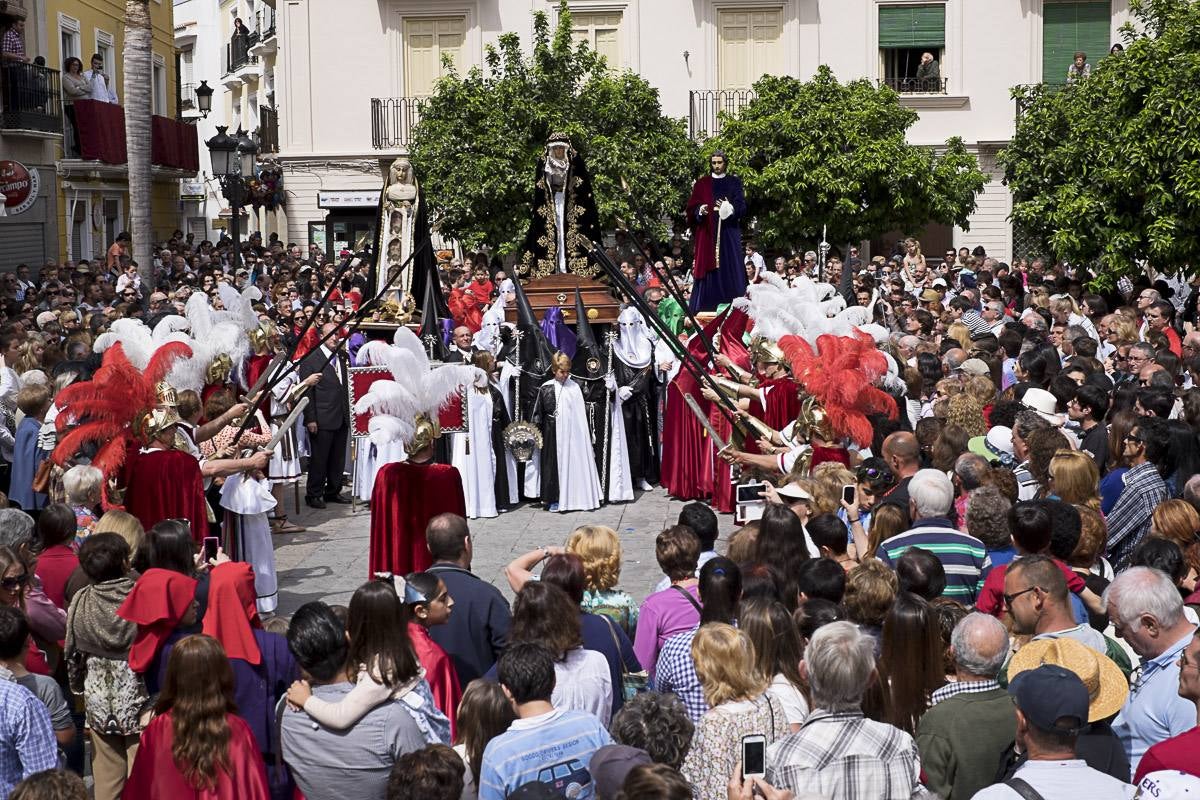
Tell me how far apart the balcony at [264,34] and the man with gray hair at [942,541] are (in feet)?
105

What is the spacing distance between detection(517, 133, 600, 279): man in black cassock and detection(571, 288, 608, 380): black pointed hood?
1.26m

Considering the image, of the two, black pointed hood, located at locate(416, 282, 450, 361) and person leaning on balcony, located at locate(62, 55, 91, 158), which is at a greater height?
person leaning on balcony, located at locate(62, 55, 91, 158)

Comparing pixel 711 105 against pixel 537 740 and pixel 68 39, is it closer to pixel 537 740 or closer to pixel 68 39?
pixel 68 39

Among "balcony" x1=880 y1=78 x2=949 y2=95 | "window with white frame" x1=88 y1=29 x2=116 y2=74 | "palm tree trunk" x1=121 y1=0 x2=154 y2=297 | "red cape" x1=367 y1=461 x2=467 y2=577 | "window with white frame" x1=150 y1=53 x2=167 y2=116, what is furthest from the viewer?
"window with white frame" x1=150 y1=53 x2=167 y2=116

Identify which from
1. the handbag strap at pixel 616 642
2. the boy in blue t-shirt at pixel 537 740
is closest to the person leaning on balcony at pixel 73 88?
the handbag strap at pixel 616 642

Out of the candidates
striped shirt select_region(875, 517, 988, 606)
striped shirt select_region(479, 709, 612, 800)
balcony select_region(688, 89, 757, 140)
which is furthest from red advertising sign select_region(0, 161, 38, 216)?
striped shirt select_region(479, 709, 612, 800)

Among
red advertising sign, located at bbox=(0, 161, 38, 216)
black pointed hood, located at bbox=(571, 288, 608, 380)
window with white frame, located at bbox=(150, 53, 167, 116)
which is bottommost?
black pointed hood, located at bbox=(571, 288, 608, 380)

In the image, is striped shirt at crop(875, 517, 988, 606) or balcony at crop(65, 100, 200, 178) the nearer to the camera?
striped shirt at crop(875, 517, 988, 606)

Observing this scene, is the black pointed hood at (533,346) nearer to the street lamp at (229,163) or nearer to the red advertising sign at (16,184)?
the street lamp at (229,163)

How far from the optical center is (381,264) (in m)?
15.6

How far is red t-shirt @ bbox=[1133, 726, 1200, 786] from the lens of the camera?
4359mm

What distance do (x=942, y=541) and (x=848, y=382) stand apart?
3.02m

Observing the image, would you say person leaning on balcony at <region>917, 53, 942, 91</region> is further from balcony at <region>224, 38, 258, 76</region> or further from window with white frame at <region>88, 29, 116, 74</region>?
balcony at <region>224, 38, 258, 76</region>

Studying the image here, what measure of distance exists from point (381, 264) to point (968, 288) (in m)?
7.64
